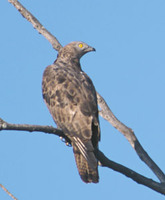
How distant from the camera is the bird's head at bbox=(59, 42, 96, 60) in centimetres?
904

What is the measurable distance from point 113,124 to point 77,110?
0.65 meters

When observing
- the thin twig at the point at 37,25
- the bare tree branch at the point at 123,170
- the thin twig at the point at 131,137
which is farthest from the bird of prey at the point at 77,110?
the thin twig at the point at 37,25

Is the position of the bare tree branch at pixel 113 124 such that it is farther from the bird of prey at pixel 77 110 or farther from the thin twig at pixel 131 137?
the bird of prey at pixel 77 110

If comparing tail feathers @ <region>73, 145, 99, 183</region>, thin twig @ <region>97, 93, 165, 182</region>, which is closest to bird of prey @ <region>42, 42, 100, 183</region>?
tail feathers @ <region>73, 145, 99, 183</region>

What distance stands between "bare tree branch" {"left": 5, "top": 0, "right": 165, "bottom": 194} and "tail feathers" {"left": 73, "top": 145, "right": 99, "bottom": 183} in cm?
15

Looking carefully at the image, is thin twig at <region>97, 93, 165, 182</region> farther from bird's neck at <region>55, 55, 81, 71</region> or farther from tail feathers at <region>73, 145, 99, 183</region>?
bird's neck at <region>55, 55, 81, 71</region>

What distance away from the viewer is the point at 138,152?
23.6 ft

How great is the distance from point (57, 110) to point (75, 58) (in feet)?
6.44

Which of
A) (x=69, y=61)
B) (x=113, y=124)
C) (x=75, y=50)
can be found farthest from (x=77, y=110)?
(x=75, y=50)

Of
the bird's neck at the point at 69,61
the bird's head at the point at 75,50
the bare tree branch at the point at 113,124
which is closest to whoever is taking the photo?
the bare tree branch at the point at 113,124

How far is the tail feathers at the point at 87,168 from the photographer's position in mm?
6471

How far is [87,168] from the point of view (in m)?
6.61

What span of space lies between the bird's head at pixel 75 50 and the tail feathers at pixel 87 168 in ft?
8.91

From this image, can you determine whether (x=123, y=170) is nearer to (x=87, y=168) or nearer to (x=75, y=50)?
(x=87, y=168)
